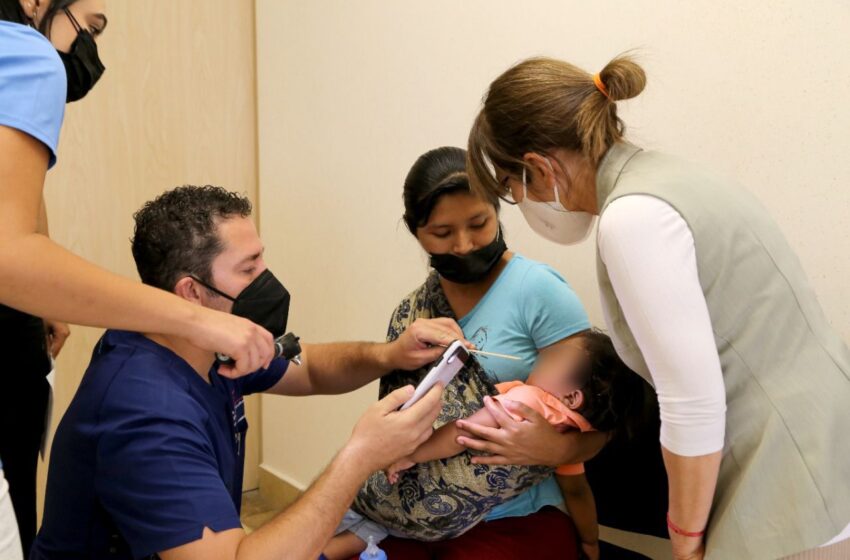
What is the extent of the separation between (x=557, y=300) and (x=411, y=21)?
1184 millimetres

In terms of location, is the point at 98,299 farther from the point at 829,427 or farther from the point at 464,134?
the point at 464,134

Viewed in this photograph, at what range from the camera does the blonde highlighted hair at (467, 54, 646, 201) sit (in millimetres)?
1241

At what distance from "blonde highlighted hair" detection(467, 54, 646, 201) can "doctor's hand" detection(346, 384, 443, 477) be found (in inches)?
19.0

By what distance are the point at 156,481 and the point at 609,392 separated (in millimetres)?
941

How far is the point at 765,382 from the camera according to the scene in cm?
111

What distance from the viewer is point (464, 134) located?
2256 mm

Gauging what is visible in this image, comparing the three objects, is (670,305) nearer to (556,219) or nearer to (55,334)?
(556,219)

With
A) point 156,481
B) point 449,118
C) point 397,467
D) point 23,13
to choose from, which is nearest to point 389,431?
point 397,467

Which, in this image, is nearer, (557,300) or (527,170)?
(527,170)

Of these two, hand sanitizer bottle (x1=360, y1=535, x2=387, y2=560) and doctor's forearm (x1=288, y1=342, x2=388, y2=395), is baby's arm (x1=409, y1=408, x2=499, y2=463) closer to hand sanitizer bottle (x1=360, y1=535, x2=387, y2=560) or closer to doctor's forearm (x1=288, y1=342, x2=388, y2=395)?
hand sanitizer bottle (x1=360, y1=535, x2=387, y2=560)

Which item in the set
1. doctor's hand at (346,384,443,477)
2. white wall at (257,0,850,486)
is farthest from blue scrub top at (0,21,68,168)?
white wall at (257,0,850,486)

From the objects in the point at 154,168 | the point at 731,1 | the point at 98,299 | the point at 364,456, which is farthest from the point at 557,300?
the point at 154,168

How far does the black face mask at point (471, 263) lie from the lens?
5.56ft

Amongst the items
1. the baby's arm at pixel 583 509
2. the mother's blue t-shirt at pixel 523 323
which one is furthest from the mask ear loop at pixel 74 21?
the baby's arm at pixel 583 509
